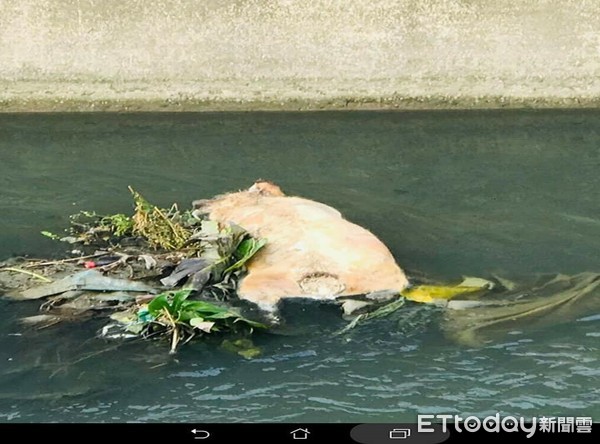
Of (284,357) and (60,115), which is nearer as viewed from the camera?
(284,357)

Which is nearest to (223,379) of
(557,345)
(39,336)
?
(39,336)

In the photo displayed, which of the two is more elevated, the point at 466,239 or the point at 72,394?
the point at 466,239

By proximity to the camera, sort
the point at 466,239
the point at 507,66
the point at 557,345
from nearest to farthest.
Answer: the point at 557,345
the point at 466,239
the point at 507,66

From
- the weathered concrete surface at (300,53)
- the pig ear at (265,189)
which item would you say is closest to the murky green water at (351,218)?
the weathered concrete surface at (300,53)

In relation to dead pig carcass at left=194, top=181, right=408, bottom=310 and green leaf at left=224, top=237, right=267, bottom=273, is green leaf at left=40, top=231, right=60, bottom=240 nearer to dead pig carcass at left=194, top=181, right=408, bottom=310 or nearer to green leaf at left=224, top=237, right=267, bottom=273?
dead pig carcass at left=194, top=181, right=408, bottom=310

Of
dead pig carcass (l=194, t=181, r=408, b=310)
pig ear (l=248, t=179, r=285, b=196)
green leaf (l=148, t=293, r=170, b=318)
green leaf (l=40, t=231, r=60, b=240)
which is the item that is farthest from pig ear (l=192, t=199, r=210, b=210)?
green leaf (l=148, t=293, r=170, b=318)

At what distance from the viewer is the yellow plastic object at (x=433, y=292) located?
15.9ft

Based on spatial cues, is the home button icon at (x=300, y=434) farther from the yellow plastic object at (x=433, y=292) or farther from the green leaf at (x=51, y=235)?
the green leaf at (x=51, y=235)

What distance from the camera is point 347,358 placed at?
431 cm

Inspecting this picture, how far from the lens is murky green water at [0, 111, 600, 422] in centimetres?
399

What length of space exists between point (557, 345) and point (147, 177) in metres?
3.91

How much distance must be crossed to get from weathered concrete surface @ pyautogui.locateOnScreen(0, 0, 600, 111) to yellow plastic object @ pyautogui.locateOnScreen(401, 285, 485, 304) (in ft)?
16.1

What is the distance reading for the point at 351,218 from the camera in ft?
20.6

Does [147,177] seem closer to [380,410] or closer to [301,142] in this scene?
[301,142]
